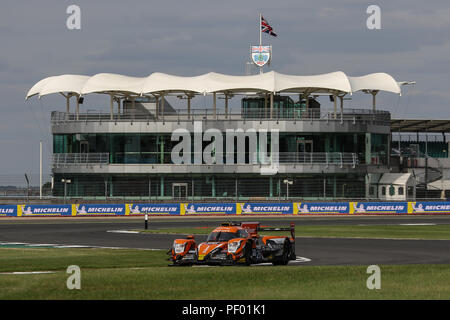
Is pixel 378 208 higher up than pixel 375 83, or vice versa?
pixel 375 83

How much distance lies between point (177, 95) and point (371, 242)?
5570 centimetres

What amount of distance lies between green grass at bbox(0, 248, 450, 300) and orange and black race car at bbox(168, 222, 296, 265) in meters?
0.99

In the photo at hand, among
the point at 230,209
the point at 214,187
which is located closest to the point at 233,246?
the point at 230,209

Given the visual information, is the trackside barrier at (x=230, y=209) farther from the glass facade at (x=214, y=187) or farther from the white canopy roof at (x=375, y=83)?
the white canopy roof at (x=375, y=83)

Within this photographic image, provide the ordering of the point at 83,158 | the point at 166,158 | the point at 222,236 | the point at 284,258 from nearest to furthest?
the point at 222,236
the point at 284,258
the point at 166,158
the point at 83,158

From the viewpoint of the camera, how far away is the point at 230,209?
212 ft

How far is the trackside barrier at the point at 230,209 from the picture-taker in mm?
63344

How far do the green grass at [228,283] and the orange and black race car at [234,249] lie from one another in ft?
3.25

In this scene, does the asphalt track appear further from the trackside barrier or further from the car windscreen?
the trackside barrier

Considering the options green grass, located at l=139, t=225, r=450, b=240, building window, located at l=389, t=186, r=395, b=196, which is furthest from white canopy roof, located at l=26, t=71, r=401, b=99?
green grass, located at l=139, t=225, r=450, b=240

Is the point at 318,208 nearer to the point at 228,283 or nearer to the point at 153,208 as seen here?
the point at 153,208

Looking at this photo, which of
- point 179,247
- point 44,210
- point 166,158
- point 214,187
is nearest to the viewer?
point 179,247

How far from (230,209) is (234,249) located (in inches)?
1594

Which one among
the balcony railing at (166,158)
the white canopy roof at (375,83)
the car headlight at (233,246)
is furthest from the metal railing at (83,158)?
the car headlight at (233,246)
